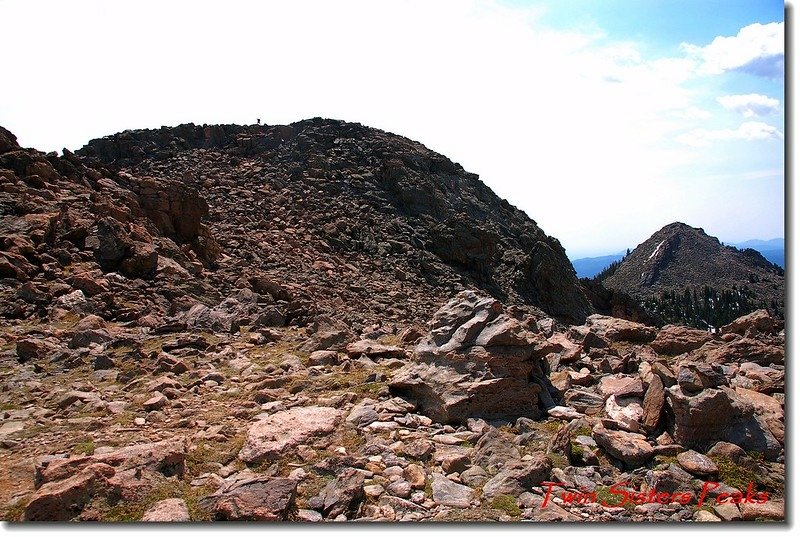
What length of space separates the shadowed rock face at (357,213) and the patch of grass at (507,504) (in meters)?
16.8

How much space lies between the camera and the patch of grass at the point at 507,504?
520 centimetres

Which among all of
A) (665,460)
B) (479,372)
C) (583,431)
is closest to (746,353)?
(583,431)

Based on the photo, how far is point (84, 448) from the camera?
22.0 ft

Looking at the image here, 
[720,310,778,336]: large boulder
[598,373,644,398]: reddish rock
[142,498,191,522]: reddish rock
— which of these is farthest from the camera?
[720,310,778,336]: large boulder

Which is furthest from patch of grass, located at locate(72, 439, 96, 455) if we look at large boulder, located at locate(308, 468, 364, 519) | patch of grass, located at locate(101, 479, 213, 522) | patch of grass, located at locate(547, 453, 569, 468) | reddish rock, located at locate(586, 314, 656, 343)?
reddish rock, located at locate(586, 314, 656, 343)

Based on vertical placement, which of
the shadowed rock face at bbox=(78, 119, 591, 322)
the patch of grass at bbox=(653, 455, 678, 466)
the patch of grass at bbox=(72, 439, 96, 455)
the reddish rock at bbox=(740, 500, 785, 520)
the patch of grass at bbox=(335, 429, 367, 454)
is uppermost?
the shadowed rock face at bbox=(78, 119, 591, 322)

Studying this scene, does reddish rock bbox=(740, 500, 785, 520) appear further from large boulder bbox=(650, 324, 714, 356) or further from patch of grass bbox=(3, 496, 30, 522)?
patch of grass bbox=(3, 496, 30, 522)

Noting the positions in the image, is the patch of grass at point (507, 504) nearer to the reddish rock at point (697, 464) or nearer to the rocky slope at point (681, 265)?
the reddish rock at point (697, 464)

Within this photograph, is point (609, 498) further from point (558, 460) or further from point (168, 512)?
point (168, 512)

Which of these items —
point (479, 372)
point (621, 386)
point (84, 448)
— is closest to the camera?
point (84, 448)

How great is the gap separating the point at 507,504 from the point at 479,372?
278 centimetres

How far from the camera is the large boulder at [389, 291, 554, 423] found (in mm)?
7664

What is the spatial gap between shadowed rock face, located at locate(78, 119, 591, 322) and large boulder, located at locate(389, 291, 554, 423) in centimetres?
1342

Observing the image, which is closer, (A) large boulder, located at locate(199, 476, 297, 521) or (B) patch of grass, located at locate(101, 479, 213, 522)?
(A) large boulder, located at locate(199, 476, 297, 521)
